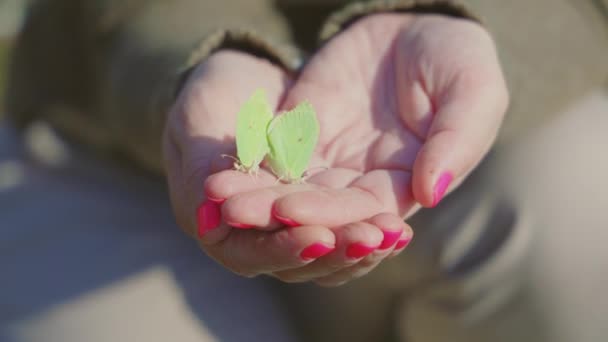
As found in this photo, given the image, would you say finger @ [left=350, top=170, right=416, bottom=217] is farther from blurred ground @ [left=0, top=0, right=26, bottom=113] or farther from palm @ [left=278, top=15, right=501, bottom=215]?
blurred ground @ [left=0, top=0, right=26, bottom=113]

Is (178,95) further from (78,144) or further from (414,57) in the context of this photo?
(78,144)

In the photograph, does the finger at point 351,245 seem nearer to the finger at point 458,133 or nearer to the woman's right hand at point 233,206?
the woman's right hand at point 233,206

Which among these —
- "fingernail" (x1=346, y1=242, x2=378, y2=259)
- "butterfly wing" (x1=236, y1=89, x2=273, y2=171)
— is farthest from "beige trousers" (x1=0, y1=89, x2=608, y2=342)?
"fingernail" (x1=346, y1=242, x2=378, y2=259)

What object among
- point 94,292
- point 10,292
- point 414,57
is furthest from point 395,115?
point 10,292

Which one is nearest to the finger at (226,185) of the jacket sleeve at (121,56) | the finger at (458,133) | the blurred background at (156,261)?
the finger at (458,133)

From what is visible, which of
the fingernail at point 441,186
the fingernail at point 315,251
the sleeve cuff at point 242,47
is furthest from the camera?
the sleeve cuff at point 242,47

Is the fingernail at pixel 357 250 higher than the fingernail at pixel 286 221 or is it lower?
lower
